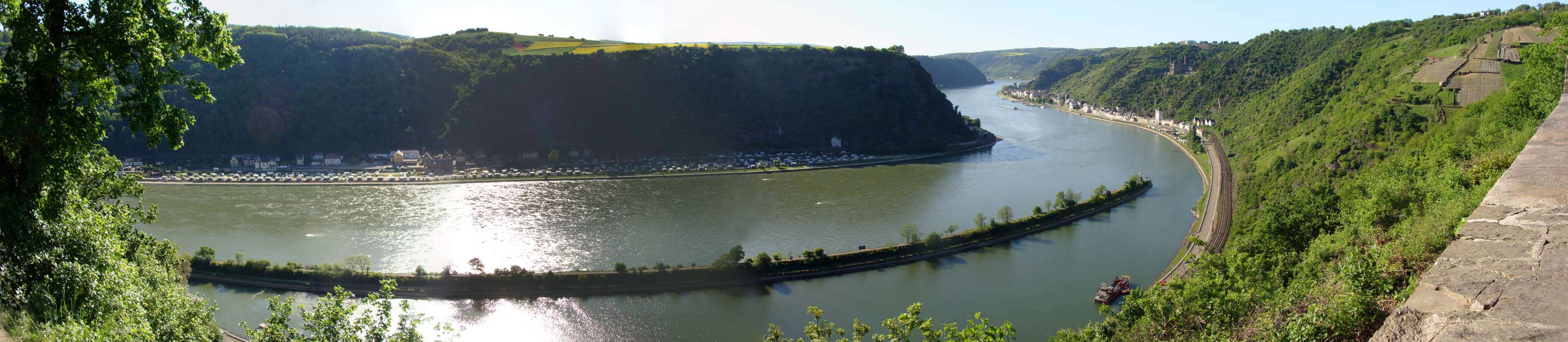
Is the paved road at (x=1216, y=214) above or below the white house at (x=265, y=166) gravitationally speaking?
below

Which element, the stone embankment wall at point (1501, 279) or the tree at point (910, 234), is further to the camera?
the tree at point (910, 234)

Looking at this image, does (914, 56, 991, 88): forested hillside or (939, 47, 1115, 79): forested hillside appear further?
(939, 47, 1115, 79): forested hillside

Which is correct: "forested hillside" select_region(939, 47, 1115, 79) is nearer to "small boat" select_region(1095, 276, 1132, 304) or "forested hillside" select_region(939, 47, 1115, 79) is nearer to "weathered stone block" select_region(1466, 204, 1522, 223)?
"small boat" select_region(1095, 276, 1132, 304)

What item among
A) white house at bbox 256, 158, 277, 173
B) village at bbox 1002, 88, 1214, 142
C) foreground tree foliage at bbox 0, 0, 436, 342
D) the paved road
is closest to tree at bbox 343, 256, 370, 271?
foreground tree foliage at bbox 0, 0, 436, 342

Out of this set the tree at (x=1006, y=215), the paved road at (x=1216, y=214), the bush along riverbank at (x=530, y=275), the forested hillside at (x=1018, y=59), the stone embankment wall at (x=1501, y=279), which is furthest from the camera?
the forested hillside at (x=1018, y=59)

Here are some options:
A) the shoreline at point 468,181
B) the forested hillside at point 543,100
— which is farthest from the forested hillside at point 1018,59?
the shoreline at point 468,181

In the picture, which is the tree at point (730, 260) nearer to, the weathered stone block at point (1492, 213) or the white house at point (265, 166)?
the weathered stone block at point (1492, 213)

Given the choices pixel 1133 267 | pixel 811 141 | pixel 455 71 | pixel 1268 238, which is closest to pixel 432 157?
pixel 455 71

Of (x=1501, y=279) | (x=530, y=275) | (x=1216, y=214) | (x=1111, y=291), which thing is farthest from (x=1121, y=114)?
(x=1501, y=279)
